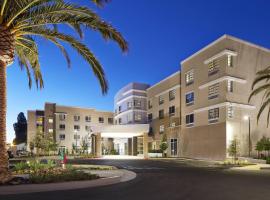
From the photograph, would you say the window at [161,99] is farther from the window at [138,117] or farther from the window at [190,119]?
the window at [190,119]

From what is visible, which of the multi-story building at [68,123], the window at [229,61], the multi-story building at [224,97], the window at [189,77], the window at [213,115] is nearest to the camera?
the multi-story building at [224,97]

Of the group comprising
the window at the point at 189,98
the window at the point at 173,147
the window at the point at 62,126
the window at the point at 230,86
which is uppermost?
the window at the point at 230,86

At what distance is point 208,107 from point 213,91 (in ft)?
7.60

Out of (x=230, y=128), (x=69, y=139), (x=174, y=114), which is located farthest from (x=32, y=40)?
(x=69, y=139)

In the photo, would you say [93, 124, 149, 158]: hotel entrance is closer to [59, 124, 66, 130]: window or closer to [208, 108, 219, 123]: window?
[208, 108, 219, 123]: window

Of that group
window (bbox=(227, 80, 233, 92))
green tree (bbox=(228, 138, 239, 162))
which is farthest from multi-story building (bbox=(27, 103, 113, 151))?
green tree (bbox=(228, 138, 239, 162))

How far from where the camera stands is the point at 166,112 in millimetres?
64312

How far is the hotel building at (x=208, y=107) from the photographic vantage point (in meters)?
45.1

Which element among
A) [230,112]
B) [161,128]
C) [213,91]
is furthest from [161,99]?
[230,112]

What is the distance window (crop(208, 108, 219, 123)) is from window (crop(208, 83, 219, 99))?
1840 mm

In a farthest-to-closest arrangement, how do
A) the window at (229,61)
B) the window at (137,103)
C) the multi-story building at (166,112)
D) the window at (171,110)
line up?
the window at (137,103) → the window at (171,110) → the multi-story building at (166,112) → the window at (229,61)

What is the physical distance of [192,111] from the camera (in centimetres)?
5384

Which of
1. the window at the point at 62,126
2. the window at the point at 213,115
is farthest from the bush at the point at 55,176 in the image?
the window at the point at 62,126

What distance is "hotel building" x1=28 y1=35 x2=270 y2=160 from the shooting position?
45125mm
